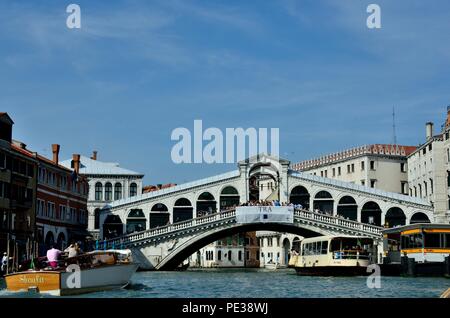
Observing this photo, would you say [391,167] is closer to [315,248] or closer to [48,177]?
[315,248]

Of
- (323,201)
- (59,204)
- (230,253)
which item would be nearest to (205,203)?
(323,201)

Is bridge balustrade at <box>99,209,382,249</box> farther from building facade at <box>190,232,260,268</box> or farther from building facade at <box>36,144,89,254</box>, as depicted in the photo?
building facade at <box>190,232,260,268</box>

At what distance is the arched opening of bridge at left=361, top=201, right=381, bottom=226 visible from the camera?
4253 cm

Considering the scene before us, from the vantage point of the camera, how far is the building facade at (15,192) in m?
28.5

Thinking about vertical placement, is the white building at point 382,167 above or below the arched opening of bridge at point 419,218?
above

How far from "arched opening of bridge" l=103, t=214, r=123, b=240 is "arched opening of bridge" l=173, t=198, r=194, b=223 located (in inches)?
125

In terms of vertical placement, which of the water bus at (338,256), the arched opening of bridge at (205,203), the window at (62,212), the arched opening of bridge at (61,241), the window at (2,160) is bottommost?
the water bus at (338,256)

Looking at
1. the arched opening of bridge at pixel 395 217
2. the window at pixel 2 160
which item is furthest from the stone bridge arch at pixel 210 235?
the window at pixel 2 160

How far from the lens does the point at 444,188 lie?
134ft

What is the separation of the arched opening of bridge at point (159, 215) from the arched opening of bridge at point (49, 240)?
8.05 metres

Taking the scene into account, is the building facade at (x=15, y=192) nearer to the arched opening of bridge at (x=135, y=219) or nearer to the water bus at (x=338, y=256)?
the arched opening of bridge at (x=135, y=219)

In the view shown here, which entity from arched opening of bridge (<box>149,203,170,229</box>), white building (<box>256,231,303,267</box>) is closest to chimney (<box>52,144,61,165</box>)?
arched opening of bridge (<box>149,203,170,229</box>)
